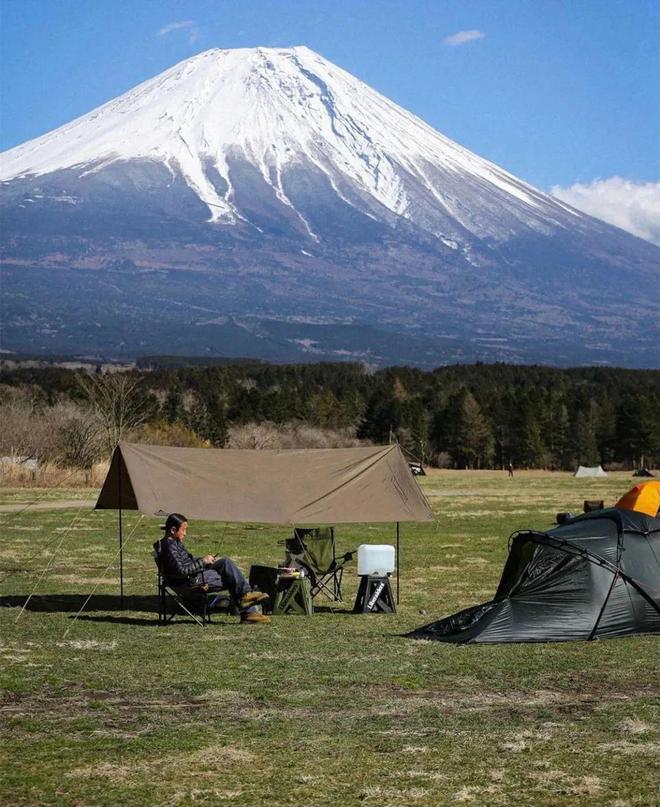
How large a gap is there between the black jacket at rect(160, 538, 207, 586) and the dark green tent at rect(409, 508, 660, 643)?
2.53m

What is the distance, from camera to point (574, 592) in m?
13.7

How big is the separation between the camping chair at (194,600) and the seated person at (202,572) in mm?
43

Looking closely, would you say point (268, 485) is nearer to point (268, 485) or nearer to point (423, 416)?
point (268, 485)

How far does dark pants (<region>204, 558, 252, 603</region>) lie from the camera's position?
15109 millimetres

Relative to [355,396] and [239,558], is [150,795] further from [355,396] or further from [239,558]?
[355,396]

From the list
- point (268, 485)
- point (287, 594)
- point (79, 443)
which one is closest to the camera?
point (287, 594)

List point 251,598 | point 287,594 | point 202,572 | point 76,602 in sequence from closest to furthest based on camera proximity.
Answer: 1. point 202,572
2. point 251,598
3. point 287,594
4. point 76,602

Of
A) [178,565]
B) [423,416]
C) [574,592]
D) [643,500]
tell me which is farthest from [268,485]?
[423,416]

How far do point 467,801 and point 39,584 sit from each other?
11.7 meters

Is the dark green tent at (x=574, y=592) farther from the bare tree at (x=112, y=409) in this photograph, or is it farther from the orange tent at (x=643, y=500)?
the bare tree at (x=112, y=409)

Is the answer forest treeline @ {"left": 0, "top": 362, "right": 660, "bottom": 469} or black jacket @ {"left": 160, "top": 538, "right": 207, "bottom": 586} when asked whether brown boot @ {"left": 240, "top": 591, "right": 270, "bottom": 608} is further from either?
forest treeline @ {"left": 0, "top": 362, "right": 660, "bottom": 469}

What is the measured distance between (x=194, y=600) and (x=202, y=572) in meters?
0.41

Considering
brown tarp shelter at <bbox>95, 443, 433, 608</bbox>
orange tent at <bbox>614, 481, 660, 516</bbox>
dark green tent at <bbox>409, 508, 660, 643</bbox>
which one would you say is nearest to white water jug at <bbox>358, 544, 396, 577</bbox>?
brown tarp shelter at <bbox>95, 443, 433, 608</bbox>

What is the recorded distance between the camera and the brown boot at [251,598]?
1508 cm
